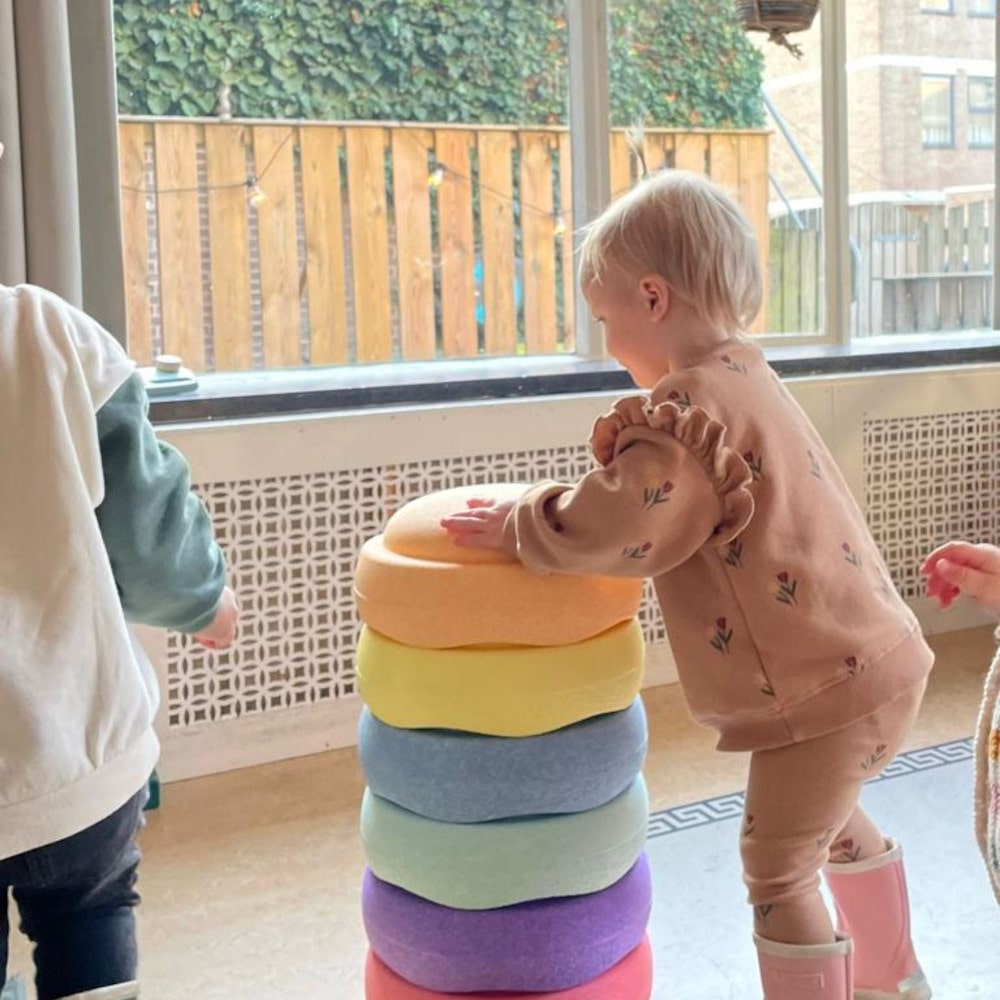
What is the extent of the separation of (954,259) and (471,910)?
292 cm

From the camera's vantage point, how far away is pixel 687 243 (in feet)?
4.74

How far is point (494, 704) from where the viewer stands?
138 centimetres

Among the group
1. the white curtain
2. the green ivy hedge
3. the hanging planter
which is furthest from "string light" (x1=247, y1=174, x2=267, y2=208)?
the hanging planter

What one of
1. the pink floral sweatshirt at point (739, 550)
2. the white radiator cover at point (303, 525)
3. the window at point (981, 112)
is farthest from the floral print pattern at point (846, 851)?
the window at point (981, 112)

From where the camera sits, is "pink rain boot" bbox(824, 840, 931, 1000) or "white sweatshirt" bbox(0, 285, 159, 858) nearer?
"white sweatshirt" bbox(0, 285, 159, 858)

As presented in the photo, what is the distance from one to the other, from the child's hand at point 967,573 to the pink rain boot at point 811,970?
16.0 inches

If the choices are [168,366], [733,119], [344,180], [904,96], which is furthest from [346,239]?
[904,96]

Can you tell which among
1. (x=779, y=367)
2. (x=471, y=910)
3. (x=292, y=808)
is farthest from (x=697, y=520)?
(x=779, y=367)

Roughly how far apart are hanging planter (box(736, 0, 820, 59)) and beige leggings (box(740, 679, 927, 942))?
221 centimetres

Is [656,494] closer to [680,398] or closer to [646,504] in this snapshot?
Result: [646,504]

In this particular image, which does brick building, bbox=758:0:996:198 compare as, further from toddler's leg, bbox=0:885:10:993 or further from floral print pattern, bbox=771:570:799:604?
toddler's leg, bbox=0:885:10:993

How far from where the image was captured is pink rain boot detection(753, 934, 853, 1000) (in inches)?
56.1

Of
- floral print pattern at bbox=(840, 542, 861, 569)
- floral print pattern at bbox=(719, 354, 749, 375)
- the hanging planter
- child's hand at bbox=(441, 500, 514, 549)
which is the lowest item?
floral print pattern at bbox=(840, 542, 861, 569)

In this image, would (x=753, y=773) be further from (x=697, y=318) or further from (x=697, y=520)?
(x=697, y=318)
